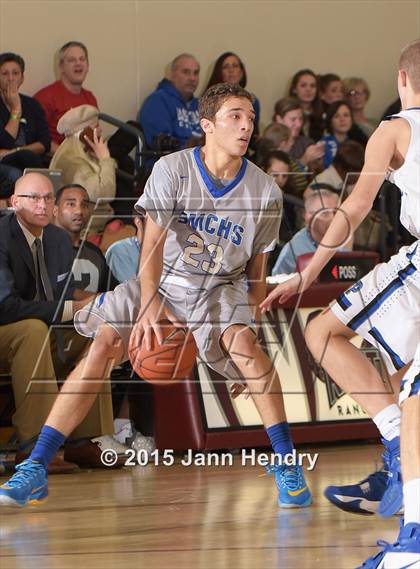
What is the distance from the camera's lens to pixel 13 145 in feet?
23.7

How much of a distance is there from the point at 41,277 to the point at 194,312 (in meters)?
1.37

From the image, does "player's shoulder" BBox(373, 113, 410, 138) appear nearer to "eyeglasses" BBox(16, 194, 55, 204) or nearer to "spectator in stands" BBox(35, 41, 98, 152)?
"eyeglasses" BBox(16, 194, 55, 204)

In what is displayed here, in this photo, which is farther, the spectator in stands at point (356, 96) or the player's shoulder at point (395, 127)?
the spectator in stands at point (356, 96)

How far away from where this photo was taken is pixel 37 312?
5793mm

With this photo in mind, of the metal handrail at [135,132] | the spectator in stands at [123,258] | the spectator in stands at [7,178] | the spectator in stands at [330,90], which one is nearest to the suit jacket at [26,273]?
the spectator in stands at [123,258]

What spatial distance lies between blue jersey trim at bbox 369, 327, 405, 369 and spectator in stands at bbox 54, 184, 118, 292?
2518mm

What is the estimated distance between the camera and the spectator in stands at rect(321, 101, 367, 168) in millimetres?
9109

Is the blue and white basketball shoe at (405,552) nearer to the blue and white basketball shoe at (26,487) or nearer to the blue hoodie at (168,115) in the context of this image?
the blue and white basketball shoe at (26,487)

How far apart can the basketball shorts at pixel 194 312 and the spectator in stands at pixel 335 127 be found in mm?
4405

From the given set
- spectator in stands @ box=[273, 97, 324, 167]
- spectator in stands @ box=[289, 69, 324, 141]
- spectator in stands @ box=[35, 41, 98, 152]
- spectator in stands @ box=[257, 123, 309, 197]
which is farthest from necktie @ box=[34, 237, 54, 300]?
spectator in stands @ box=[289, 69, 324, 141]

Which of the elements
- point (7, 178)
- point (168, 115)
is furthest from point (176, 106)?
point (7, 178)

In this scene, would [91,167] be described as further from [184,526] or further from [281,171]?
[184,526]

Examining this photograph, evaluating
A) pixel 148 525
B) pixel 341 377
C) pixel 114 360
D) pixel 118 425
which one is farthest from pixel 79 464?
pixel 341 377

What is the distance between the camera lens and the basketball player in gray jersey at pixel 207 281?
4574mm
